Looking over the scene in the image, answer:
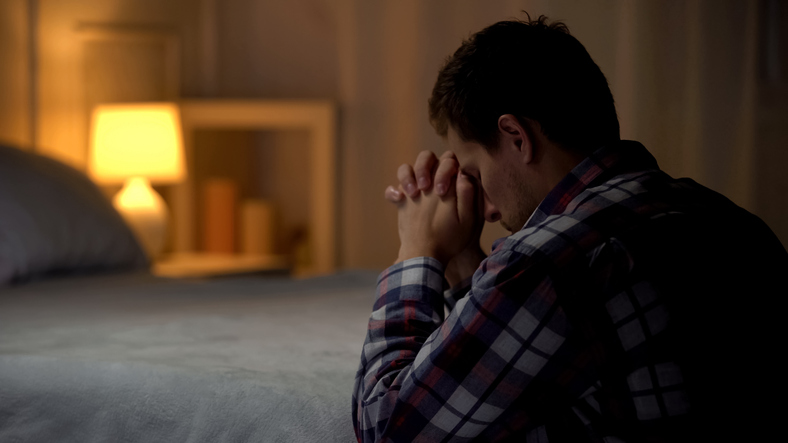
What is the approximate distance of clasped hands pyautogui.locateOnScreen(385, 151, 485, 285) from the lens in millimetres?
1034

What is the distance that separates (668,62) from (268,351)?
3.45ft

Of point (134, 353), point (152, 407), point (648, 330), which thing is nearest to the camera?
point (648, 330)

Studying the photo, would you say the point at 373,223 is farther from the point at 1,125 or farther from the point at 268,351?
the point at 268,351

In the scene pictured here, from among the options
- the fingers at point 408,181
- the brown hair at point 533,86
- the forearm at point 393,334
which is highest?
the brown hair at point 533,86

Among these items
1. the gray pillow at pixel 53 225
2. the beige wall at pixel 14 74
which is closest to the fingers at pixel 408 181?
the gray pillow at pixel 53 225

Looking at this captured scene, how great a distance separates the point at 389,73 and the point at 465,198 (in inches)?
77.1

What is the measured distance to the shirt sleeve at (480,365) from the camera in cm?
73

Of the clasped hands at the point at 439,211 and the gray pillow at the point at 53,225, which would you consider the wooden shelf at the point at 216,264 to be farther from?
the clasped hands at the point at 439,211

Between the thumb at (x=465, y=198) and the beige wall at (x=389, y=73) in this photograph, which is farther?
the beige wall at (x=389, y=73)

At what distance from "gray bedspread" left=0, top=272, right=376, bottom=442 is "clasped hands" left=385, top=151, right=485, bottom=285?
8.6 inches

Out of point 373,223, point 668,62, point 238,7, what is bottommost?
point 373,223

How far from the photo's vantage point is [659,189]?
809mm

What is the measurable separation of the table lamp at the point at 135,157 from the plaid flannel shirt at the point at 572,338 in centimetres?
215

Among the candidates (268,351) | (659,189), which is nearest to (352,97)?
(268,351)
